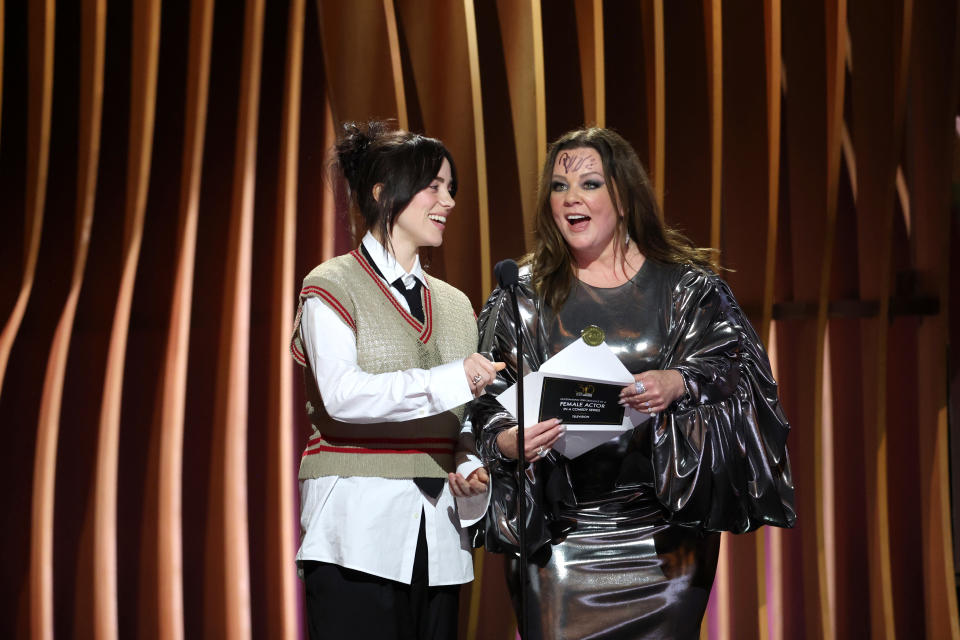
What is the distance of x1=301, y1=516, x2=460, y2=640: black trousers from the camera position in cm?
181

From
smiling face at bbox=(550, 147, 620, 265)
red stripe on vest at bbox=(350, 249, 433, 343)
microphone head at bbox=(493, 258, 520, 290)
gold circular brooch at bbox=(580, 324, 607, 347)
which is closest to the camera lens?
microphone head at bbox=(493, 258, 520, 290)

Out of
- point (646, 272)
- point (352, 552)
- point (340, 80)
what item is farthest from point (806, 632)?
point (340, 80)

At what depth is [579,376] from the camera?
5.69ft

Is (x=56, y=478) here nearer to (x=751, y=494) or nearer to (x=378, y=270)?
(x=378, y=270)

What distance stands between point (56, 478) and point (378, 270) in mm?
1570

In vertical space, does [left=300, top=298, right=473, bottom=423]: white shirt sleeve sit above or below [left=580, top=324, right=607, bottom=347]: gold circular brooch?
below

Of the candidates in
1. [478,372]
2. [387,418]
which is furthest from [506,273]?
[387,418]

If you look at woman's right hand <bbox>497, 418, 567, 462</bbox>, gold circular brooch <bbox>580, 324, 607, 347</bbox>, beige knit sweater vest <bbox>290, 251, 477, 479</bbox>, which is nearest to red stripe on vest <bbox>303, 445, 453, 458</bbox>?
beige knit sweater vest <bbox>290, 251, 477, 479</bbox>

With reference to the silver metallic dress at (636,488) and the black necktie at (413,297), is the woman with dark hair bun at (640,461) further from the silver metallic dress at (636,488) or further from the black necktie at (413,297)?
the black necktie at (413,297)

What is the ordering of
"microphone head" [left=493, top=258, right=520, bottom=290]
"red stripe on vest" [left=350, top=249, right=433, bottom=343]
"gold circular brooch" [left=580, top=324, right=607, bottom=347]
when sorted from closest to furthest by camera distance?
"microphone head" [left=493, top=258, right=520, bottom=290] → "gold circular brooch" [left=580, top=324, right=607, bottom=347] → "red stripe on vest" [left=350, top=249, right=433, bottom=343]

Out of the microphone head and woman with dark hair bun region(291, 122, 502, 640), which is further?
woman with dark hair bun region(291, 122, 502, 640)

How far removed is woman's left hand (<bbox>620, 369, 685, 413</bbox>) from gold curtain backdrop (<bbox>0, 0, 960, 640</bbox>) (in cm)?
106

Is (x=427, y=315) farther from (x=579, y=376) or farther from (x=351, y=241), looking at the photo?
(x=351, y=241)

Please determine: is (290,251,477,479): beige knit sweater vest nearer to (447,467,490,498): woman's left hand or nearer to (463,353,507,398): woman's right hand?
(447,467,490,498): woman's left hand
